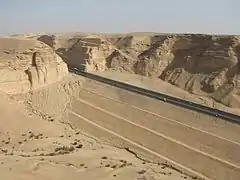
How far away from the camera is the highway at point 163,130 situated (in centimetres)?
2670

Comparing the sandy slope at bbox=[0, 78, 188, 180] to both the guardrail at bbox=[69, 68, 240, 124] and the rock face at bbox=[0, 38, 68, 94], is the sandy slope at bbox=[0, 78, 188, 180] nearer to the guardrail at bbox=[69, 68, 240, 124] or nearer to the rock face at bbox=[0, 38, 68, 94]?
the rock face at bbox=[0, 38, 68, 94]

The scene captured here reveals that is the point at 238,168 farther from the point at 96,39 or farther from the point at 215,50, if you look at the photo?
the point at 96,39

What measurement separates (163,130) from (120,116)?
547 centimetres

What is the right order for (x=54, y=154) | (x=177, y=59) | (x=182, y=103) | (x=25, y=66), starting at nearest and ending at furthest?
1. (x=54, y=154)
2. (x=182, y=103)
3. (x=25, y=66)
4. (x=177, y=59)

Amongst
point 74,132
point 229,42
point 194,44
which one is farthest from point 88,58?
point 74,132

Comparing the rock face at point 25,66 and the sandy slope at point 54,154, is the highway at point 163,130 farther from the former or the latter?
the rock face at point 25,66

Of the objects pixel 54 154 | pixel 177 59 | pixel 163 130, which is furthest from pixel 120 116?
pixel 177 59

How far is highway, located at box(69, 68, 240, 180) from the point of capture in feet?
87.6

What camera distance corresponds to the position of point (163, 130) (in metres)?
32.0

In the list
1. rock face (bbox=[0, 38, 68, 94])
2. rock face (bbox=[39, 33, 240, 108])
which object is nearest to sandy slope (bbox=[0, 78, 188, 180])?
rock face (bbox=[0, 38, 68, 94])

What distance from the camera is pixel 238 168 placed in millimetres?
25312

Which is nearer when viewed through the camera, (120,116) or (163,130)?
(163,130)

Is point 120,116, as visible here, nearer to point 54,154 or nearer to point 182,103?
point 182,103

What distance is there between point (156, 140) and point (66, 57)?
1371 inches
